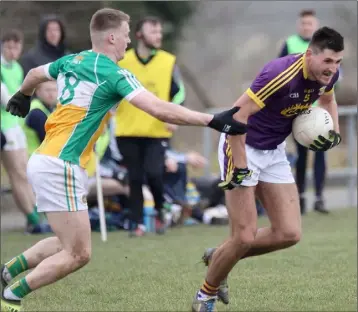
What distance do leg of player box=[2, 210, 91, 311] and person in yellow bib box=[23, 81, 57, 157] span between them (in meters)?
4.78

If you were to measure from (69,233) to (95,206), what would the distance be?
5.68 m

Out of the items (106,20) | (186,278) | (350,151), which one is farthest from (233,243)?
(350,151)

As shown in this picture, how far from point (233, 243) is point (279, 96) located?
101 centimetres

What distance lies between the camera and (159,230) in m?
10.2

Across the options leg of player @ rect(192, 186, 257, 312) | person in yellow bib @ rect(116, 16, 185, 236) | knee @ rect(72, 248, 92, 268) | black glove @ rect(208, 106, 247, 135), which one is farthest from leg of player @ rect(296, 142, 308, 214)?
black glove @ rect(208, 106, 247, 135)

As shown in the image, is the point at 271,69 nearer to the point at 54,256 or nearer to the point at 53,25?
the point at 54,256

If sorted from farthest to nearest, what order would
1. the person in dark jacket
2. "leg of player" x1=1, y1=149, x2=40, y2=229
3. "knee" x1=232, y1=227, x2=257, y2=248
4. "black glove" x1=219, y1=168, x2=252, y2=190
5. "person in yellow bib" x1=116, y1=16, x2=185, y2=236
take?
the person in dark jacket → "leg of player" x1=1, y1=149, x2=40, y2=229 → "person in yellow bib" x1=116, y1=16, x2=185, y2=236 → "knee" x1=232, y1=227, x2=257, y2=248 → "black glove" x1=219, y1=168, x2=252, y2=190

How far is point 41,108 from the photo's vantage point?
404 inches

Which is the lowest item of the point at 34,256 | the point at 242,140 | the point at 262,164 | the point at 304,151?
the point at 304,151

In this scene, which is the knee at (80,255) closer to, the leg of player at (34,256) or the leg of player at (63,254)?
the leg of player at (63,254)

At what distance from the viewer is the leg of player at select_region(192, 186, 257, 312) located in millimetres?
5988

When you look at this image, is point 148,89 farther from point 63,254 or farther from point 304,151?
point 63,254

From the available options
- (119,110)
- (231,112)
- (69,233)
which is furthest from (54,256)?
(119,110)

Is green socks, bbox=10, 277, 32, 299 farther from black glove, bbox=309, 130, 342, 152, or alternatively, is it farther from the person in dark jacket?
the person in dark jacket
